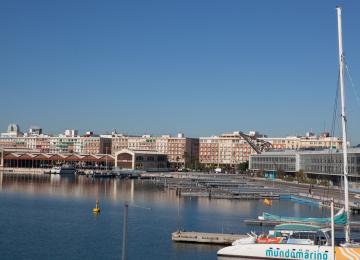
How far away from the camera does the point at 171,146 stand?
506 feet

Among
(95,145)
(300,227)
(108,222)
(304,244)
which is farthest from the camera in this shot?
(95,145)

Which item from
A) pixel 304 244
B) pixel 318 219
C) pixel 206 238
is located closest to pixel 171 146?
pixel 318 219

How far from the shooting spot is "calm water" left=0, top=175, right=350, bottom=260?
3044 cm

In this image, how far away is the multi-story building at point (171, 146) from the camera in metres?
152

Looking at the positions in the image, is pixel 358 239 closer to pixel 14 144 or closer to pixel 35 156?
pixel 35 156

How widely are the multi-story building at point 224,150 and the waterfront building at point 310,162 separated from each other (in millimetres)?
29404

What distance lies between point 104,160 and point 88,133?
48.2 meters

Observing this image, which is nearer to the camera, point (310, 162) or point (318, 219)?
point (318, 219)

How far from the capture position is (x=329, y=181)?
7900 cm

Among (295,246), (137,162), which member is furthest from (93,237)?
(137,162)

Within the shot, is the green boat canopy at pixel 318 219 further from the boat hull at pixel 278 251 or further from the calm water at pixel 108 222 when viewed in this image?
the calm water at pixel 108 222

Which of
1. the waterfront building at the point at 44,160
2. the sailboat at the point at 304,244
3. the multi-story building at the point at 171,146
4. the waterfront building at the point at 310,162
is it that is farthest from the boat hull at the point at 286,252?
the multi-story building at the point at 171,146

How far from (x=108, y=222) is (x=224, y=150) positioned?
109115 mm

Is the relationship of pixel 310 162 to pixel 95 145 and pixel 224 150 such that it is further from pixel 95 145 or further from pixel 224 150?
pixel 95 145
